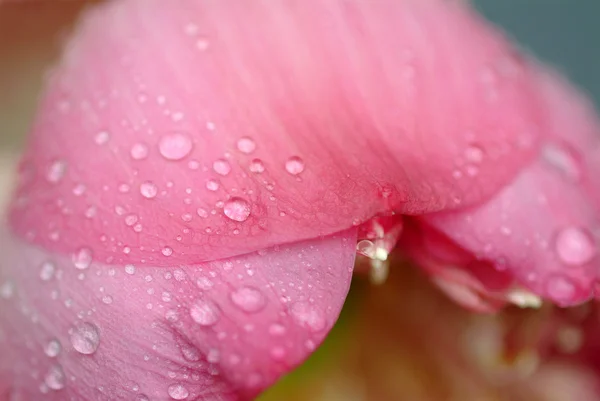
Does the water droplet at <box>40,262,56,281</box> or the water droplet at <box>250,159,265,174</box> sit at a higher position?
the water droplet at <box>250,159,265,174</box>

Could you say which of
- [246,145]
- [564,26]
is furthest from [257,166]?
[564,26]

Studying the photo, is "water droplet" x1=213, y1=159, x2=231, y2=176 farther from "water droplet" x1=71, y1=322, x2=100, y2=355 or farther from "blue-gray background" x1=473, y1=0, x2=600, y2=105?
"blue-gray background" x1=473, y1=0, x2=600, y2=105

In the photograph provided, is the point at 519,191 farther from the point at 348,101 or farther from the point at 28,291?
the point at 28,291

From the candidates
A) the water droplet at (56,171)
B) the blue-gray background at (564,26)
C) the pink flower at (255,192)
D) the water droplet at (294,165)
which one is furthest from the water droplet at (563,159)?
the blue-gray background at (564,26)

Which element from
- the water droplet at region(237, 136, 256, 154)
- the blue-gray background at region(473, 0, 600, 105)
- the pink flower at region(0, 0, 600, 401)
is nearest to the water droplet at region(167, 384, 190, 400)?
the pink flower at region(0, 0, 600, 401)

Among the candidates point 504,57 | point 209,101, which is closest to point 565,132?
point 504,57

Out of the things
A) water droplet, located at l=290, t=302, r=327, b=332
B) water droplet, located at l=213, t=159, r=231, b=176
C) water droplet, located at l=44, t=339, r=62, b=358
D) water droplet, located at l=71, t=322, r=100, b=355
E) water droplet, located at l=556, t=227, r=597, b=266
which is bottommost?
water droplet, located at l=44, t=339, r=62, b=358

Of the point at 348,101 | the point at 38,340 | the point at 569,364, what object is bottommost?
the point at 569,364
